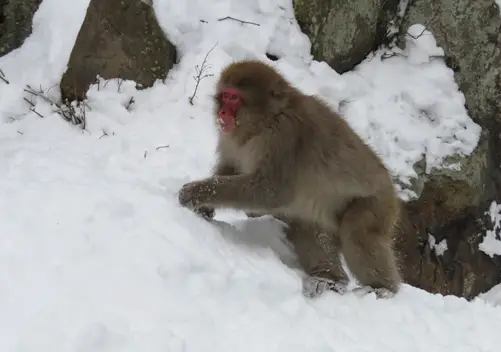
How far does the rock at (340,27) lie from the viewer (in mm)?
6941

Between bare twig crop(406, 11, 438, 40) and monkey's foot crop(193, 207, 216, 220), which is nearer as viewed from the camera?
monkey's foot crop(193, 207, 216, 220)

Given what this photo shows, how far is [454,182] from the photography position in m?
6.75

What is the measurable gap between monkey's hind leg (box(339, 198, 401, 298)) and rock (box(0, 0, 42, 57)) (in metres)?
4.00

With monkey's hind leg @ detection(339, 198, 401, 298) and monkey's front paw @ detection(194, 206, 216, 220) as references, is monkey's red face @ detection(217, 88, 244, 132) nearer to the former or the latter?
monkey's front paw @ detection(194, 206, 216, 220)

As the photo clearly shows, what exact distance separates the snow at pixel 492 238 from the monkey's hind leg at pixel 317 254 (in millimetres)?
3934

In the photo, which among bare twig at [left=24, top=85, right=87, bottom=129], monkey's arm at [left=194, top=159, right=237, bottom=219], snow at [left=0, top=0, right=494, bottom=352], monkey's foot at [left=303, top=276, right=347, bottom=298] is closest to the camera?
snow at [left=0, top=0, right=494, bottom=352]

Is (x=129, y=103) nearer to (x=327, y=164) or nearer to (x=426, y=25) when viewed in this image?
(x=327, y=164)

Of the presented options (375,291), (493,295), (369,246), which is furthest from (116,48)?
(493,295)

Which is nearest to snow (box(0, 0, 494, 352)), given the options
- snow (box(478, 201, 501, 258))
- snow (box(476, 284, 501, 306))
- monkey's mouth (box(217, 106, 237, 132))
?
monkey's mouth (box(217, 106, 237, 132))

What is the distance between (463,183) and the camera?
22.2ft

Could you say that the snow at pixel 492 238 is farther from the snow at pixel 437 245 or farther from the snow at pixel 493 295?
the snow at pixel 437 245

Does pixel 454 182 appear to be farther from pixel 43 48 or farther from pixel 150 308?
pixel 150 308

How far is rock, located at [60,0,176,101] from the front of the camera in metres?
5.68

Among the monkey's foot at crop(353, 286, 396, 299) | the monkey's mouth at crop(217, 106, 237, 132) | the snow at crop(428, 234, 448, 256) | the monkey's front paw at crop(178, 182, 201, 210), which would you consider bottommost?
the snow at crop(428, 234, 448, 256)
